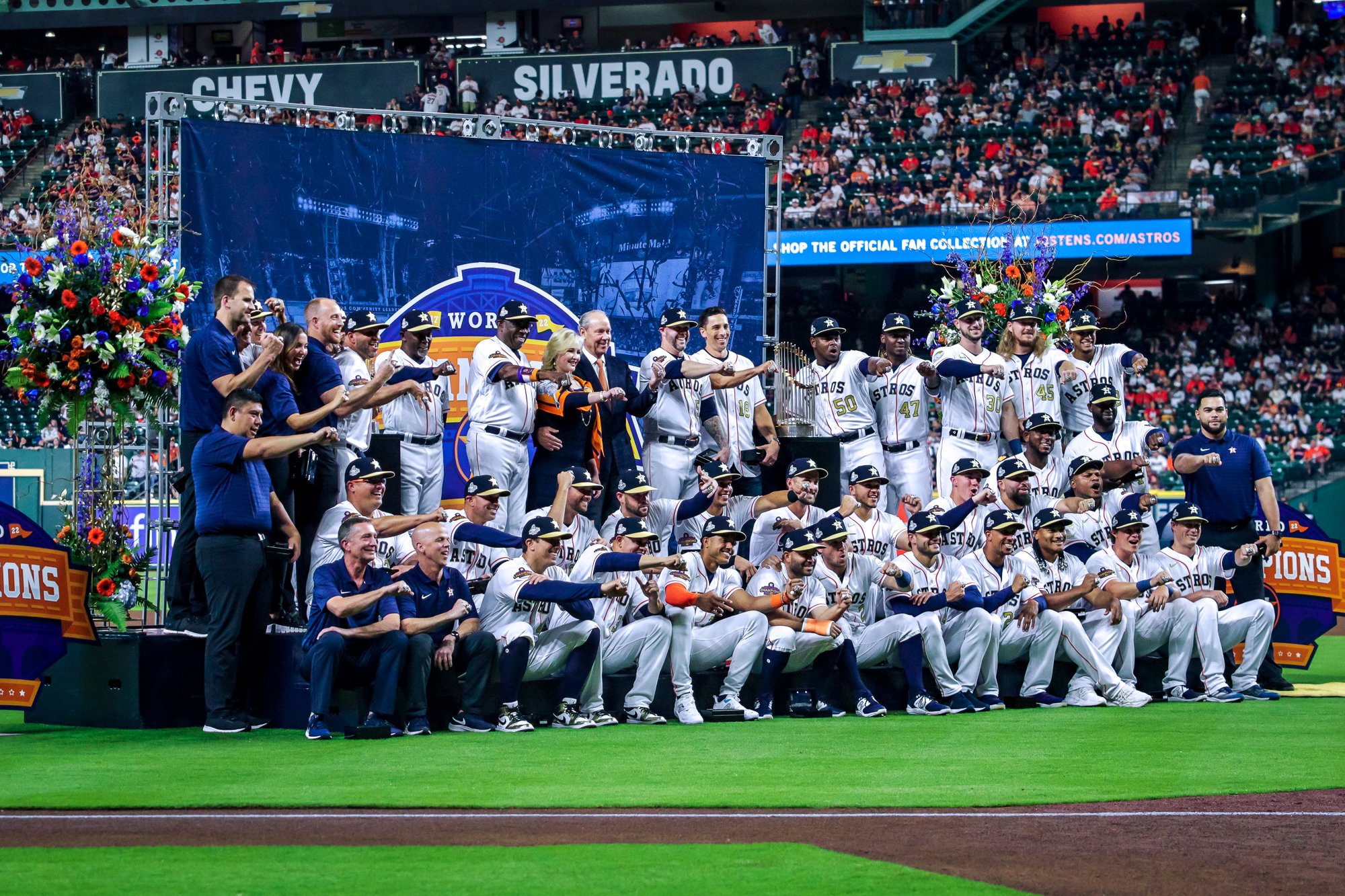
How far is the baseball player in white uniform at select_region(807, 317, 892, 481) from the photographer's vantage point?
39.4 ft

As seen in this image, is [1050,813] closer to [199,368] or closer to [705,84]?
[199,368]

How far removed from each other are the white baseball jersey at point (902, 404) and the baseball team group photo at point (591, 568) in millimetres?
41

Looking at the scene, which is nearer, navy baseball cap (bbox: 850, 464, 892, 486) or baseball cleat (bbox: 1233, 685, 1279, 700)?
navy baseball cap (bbox: 850, 464, 892, 486)

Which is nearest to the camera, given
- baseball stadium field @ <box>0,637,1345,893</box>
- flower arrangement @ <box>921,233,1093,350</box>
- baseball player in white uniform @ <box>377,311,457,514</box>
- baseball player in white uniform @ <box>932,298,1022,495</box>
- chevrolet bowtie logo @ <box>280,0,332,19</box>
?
baseball stadium field @ <box>0,637,1345,893</box>

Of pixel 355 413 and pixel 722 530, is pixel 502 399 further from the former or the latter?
pixel 722 530

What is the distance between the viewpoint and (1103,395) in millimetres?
11852

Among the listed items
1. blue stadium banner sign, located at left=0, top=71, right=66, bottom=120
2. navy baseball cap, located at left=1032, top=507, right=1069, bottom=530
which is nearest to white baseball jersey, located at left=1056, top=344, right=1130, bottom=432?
navy baseball cap, located at left=1032, top=507, right=1069, bottom=530

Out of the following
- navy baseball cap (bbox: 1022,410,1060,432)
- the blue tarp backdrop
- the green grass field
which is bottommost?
the green grass field

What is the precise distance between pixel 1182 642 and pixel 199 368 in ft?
22.1

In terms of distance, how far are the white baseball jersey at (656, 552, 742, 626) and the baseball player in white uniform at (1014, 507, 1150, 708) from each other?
2060 millimetres

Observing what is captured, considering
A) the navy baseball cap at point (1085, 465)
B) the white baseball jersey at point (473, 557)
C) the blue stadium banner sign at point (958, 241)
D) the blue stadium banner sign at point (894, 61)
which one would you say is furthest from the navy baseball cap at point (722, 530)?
the blue stadium banner sign at point (894, 61)

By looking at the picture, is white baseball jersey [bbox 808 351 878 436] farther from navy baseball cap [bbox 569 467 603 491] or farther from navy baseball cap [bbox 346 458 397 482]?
navy baseball cap [bbox 346 458 397 482]

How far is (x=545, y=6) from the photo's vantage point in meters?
35.6

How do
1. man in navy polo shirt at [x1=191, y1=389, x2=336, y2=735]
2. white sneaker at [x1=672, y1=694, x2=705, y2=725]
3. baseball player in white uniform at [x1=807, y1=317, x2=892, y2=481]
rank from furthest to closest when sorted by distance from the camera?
1. baseball player in white uniform at [x1=807, y1=317, x2=892, y2=481]
2. white sneaker at [x1=672, y1=694, x2=705, y2=725]
3. man in navy polo shirt at [x1=191, y1=389, x2=336, y2=735]
